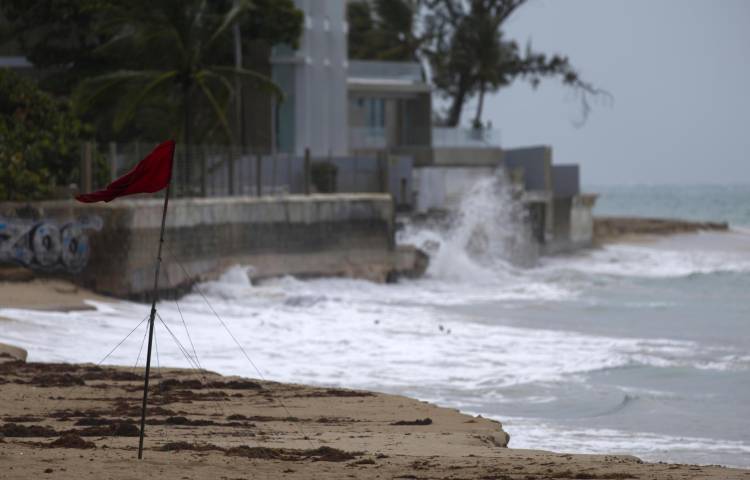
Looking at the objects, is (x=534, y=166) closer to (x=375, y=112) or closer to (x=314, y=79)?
(x=375, y=112)

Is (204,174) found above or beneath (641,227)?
above

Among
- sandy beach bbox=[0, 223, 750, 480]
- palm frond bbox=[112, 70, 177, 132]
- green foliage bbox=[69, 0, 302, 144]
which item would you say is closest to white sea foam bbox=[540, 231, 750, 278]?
green foliage bbox=[69, 0, 302, 144]

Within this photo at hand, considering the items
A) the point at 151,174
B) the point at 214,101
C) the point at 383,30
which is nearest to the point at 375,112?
the point at 383,30

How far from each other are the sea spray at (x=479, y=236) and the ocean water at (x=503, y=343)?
4.8 inches

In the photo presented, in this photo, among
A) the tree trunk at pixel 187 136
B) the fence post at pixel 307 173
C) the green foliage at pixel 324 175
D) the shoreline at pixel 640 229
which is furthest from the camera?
the shoreline at pixel 640 229

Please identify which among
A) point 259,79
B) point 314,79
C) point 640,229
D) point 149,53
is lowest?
point 640,229

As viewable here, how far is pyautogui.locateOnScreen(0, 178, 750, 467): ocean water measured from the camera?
1555 cm

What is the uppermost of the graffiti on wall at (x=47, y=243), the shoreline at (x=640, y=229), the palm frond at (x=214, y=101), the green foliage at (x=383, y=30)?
the green foliage at (x=383, y=30)

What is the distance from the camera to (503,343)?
75.5 ft

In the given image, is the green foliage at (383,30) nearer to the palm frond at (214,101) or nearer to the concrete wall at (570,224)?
the concrete wall at (570,224)

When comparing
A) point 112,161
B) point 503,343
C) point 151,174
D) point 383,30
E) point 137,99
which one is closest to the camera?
point 151,174

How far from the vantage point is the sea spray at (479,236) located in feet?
132

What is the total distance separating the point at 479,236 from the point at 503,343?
2100 centimetres

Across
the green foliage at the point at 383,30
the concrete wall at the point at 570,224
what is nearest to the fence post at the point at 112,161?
the concrete wall at the point at 570,224
